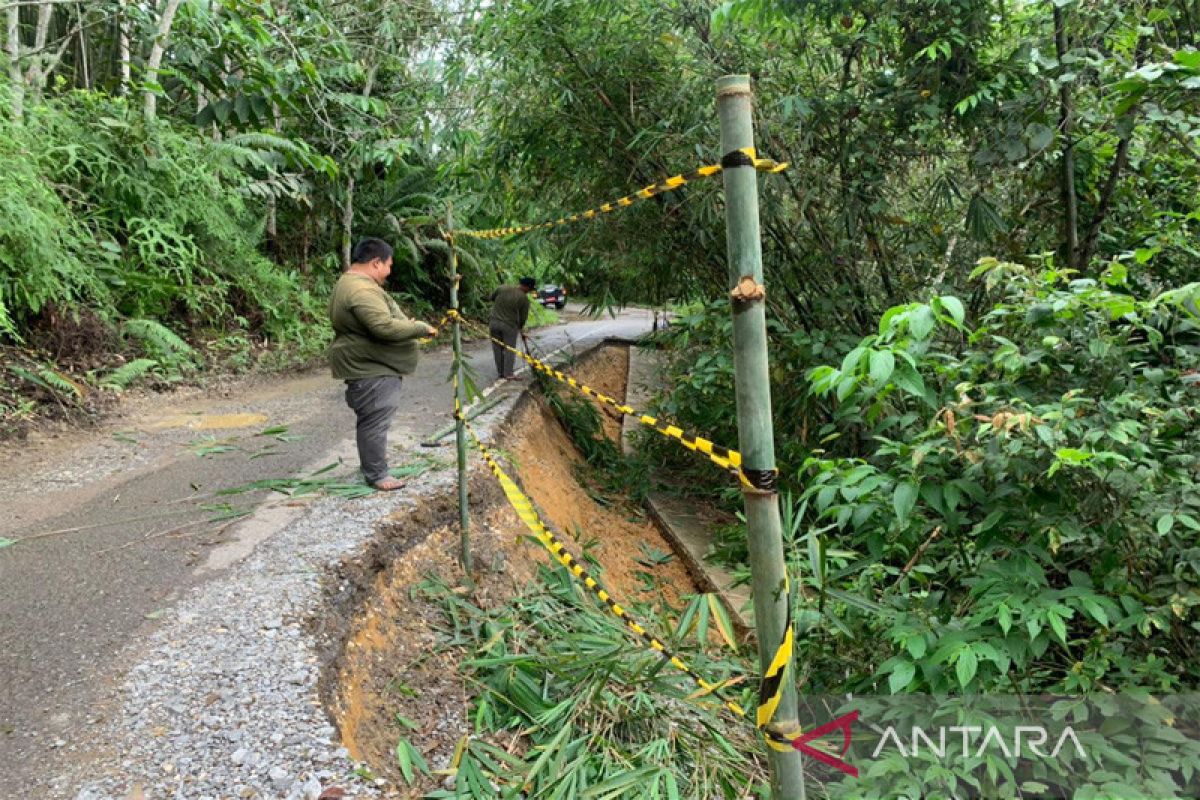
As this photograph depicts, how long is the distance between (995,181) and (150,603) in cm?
582

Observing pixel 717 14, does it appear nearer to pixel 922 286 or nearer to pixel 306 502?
pixel 922 286

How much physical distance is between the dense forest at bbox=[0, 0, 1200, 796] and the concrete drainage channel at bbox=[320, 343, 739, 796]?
1160 mm

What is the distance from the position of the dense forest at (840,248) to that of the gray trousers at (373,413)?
1.31 meters

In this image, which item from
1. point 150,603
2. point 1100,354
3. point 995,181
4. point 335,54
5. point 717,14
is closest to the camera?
point 1100,354

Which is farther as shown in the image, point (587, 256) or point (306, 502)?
point (587, 256)

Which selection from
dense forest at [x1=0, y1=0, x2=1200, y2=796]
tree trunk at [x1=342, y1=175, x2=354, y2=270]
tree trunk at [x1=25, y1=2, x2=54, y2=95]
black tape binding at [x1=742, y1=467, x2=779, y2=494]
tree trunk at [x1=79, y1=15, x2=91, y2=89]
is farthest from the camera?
tree trunk at [x1=342, y1=175, x2=354, y2=270]

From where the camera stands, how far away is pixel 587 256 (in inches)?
352

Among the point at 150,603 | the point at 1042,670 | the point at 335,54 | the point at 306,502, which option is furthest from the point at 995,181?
the point at 335,54

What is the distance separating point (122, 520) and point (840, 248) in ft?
17.9

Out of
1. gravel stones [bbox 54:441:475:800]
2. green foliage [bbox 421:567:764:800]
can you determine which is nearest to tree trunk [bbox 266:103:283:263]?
gravel stones [bbox 54:441:475:800]

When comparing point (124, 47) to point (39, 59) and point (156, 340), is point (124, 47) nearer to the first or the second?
point (39, 59)

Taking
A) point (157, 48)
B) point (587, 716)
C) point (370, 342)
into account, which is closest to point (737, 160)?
point (587, 716)

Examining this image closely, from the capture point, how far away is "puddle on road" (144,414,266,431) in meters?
6.99

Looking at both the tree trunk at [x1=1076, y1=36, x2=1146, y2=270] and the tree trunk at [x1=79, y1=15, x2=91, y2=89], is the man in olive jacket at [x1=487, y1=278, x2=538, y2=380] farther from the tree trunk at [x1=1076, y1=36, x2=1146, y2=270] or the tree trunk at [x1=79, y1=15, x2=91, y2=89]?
the tree trunk at [x1=79, y1=15, x2=91, y2=89]
